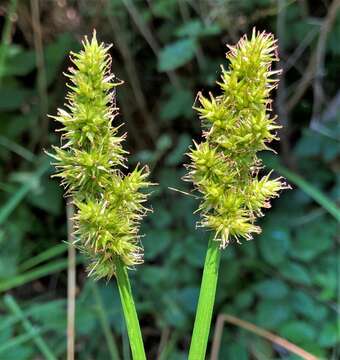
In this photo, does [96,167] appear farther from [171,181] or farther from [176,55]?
[171,181]

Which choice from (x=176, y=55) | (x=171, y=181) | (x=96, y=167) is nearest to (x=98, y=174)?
(x=96, y=167)

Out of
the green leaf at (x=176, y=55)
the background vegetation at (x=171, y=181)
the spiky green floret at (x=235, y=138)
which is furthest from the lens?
the green leaf at (x=176, y=55)

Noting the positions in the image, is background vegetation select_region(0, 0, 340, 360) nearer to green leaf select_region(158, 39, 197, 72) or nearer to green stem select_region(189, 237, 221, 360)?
green leaf select_region(158, 39, 197, 72)

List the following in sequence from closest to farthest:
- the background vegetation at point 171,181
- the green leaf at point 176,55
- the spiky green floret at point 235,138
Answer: the spiky green floret at point 235,138 < the background vegetation at point 171,181 < the green leaf at point 176,55

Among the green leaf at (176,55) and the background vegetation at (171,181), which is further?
the green leaf at (176,55)

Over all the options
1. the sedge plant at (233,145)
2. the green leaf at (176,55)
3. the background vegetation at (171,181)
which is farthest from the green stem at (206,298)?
the green leaf at (176,55)

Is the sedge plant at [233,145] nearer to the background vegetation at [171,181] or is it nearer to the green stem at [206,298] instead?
the green stem at [206,298]
